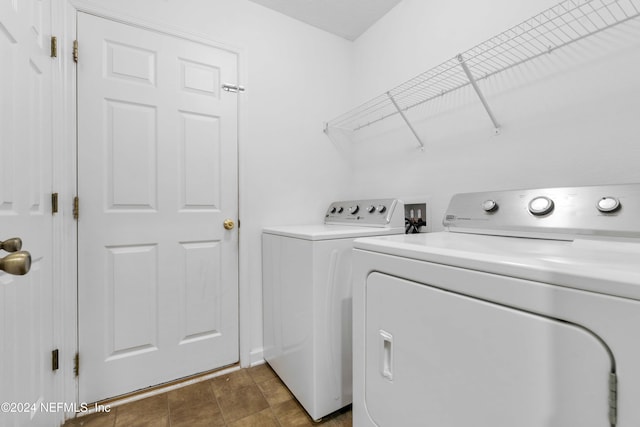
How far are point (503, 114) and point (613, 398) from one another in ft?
4.15

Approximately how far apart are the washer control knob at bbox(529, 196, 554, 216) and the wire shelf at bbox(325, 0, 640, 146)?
537mm

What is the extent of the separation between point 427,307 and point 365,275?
251mm

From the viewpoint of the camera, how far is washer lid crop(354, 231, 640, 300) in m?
0.47

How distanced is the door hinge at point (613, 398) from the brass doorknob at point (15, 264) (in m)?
→ 1.19

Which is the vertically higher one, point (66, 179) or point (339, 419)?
point (66, 179)

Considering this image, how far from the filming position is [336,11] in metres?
1.97

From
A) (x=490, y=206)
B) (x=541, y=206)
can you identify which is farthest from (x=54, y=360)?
(x=541, y=206)

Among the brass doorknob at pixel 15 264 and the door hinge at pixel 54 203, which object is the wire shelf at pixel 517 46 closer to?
the brass doorknob at pixel 15 264

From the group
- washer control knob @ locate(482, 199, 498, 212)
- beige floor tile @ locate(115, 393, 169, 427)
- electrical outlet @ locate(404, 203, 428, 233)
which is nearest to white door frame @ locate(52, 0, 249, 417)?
beige floor tile @ locate(115, 393, 169, 427)

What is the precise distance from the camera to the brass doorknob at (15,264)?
63cm

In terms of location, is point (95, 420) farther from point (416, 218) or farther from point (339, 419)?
point (416, 218)

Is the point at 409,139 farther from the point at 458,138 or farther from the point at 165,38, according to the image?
the point at 165,38

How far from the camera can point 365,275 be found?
961 mm

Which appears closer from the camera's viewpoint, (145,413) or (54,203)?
(54,203)
